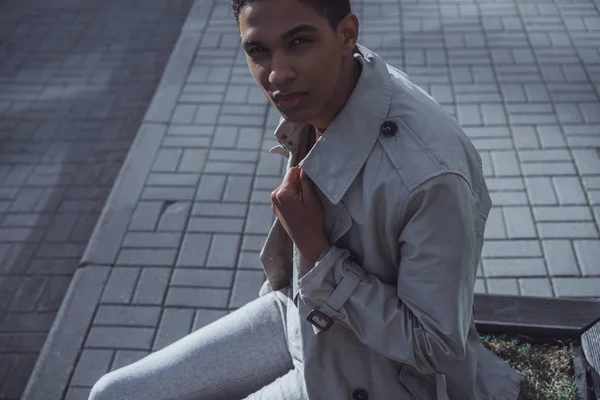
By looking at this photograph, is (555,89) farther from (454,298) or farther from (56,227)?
(454,298)

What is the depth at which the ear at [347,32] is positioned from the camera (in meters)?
1.86

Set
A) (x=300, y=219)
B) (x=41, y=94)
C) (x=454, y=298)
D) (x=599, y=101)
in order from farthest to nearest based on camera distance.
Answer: (x=41, y=94) → (x=599, y=101) → (x=300, y=219) → (x=454, y=298)

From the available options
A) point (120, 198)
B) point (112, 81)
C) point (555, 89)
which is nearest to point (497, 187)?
point (555, 89)

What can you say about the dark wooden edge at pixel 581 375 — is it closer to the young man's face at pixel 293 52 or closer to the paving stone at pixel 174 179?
the young man's face at pixel 293 52

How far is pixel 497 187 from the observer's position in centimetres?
453

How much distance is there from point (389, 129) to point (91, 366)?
7.75ft

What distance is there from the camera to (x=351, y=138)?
6.28 feet

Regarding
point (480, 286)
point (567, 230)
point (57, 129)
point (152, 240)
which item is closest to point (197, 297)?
point (152, 240)

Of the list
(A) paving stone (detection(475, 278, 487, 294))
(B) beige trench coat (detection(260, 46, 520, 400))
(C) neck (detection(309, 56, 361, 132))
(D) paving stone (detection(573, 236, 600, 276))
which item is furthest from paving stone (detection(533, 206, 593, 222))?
(C) neck (detection(309, 56, 361, 132))

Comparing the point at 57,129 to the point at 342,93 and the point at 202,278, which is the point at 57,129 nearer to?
the point at 202,278

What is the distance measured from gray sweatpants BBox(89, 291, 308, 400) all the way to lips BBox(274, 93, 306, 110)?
71 cm

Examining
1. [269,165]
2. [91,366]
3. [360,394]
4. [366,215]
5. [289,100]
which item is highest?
[289,100]

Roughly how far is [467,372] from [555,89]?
391 cm

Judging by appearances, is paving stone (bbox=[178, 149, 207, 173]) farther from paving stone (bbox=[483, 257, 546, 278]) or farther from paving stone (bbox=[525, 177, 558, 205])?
paving stone (bbox=[525, 177, 558, 205])
